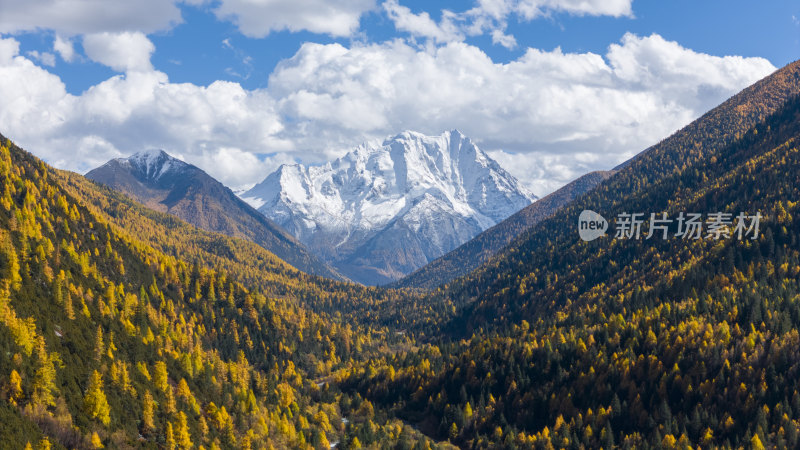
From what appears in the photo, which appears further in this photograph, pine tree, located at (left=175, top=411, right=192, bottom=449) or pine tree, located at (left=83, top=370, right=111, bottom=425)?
pine tree, located at (left=175, top=411, right=192, bottom=449)

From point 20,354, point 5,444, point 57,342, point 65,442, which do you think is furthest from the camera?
point 57,342

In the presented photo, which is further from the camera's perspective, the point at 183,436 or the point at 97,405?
the point at 183,436

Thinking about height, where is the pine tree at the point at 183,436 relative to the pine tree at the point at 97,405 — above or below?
below

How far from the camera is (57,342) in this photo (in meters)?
198

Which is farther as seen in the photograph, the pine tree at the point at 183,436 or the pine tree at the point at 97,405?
the pine tree at the point at 183,436

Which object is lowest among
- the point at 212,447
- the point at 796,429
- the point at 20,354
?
the point at 796,429

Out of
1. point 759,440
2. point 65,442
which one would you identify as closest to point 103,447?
point 65,442

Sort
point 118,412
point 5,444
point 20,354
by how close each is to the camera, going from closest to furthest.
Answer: point 5,444
point 20,354
point 118,412

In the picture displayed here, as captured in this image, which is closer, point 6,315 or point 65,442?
point 65,442

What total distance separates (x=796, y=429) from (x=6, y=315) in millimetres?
243632

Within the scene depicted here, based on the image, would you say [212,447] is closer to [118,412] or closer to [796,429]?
[118,412]

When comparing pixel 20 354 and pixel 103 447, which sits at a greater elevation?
pixel 20 354

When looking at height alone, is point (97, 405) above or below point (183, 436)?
above

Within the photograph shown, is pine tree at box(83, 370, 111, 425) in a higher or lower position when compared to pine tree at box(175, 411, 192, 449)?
higher
